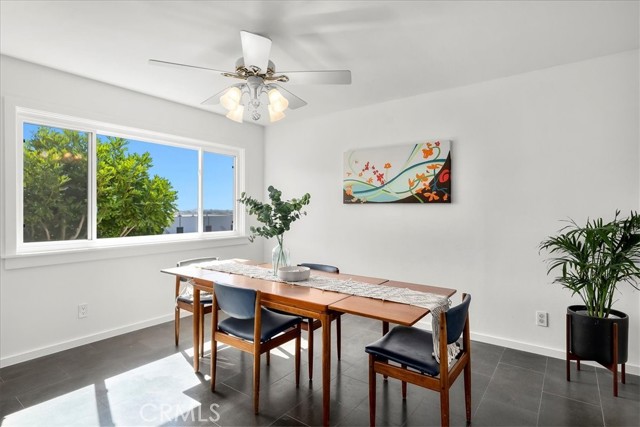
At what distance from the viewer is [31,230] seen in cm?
288

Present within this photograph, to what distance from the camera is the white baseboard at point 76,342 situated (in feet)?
8.79

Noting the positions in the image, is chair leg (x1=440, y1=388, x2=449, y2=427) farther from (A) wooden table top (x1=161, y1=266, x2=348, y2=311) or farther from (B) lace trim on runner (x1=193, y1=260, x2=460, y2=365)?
(A) wooden table top (x1=161, y1=266, x2=348, y2=311)

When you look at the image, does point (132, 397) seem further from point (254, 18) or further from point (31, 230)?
point (254, 18)

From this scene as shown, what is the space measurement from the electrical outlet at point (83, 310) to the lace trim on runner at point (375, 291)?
117 centimetres

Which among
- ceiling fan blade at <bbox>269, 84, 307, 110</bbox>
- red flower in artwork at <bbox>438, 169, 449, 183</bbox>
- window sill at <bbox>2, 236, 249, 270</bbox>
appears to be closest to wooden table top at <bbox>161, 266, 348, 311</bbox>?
window sill at <bbox>2, 236, 249, 270</bbox>

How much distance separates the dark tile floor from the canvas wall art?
5.08ft

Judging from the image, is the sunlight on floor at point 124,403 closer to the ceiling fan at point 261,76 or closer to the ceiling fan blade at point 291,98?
the ceiling fan at point 261,76

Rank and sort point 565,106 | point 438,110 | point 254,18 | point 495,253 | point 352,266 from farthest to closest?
point 352,266, point 438,110, point 495,253, point 565,106, point 254,18

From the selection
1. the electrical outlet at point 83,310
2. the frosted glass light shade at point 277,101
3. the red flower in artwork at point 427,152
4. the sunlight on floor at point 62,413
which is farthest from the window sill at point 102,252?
the red flower in artwork at point 427,152

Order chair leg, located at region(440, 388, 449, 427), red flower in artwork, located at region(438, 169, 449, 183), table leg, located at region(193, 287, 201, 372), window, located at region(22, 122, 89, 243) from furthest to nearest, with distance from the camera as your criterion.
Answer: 1. red flower in artwork, located at region(438, 169, 449, 183)
2. window, located at region(22, 122, 89, 243)
3. table leg, located at region(193, 287, 201, 372)
4. chair leg, located at region(440, 388, 449, 427)

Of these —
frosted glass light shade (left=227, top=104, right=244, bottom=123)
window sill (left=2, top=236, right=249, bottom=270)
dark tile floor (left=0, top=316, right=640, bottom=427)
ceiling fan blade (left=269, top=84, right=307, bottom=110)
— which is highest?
ceiling fan blade (left=269, top=84, right=307, bottom=110)

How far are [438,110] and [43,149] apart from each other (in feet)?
11.7

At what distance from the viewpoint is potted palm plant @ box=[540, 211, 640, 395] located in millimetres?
2283

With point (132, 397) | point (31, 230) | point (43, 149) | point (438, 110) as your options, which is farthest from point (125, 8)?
point (438, 110)
